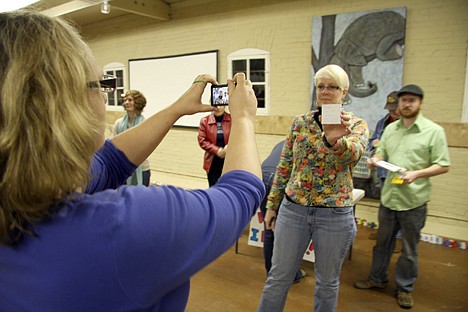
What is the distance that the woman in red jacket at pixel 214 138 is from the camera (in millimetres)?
3932

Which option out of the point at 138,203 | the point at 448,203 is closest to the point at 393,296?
the point at 448,203

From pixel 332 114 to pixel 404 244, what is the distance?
1.68m

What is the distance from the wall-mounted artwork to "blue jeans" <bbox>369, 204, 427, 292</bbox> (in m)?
1.91

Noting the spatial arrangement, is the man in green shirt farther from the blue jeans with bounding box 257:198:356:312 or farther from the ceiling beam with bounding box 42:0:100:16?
the ceiling beam with bounding box 42:0:100:16

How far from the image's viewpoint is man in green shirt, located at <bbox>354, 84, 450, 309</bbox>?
262cm

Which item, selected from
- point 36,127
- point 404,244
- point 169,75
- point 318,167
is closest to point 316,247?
point 318,167

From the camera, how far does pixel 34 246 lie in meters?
0.56

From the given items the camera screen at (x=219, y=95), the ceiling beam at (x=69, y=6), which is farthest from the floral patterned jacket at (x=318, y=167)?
the ceiling beam at (x=69, y=6)

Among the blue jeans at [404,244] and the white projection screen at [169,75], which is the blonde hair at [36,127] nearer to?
the blue jeans at [404,244]

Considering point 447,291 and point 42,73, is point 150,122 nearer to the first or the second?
point 42,73

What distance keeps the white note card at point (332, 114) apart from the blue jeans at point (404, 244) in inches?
58.2

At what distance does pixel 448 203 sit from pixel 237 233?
433cm

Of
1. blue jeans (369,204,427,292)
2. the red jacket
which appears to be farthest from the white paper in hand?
the red jacket

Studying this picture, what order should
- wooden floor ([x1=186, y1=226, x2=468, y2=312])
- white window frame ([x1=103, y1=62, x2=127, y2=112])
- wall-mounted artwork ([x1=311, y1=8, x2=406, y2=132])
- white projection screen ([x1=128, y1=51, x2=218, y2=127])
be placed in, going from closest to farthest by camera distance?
wooden floor ([x1=186, y1=226, x2=468, y2=312])
wall-mounted artwork ([x1=311, y1=8, x2=406, y2=132])
white projection screen ([x1=128, y1=51, x2=218, y2=127])
white window frame ([x1=103, y1=62, x2=127, y2=112])
